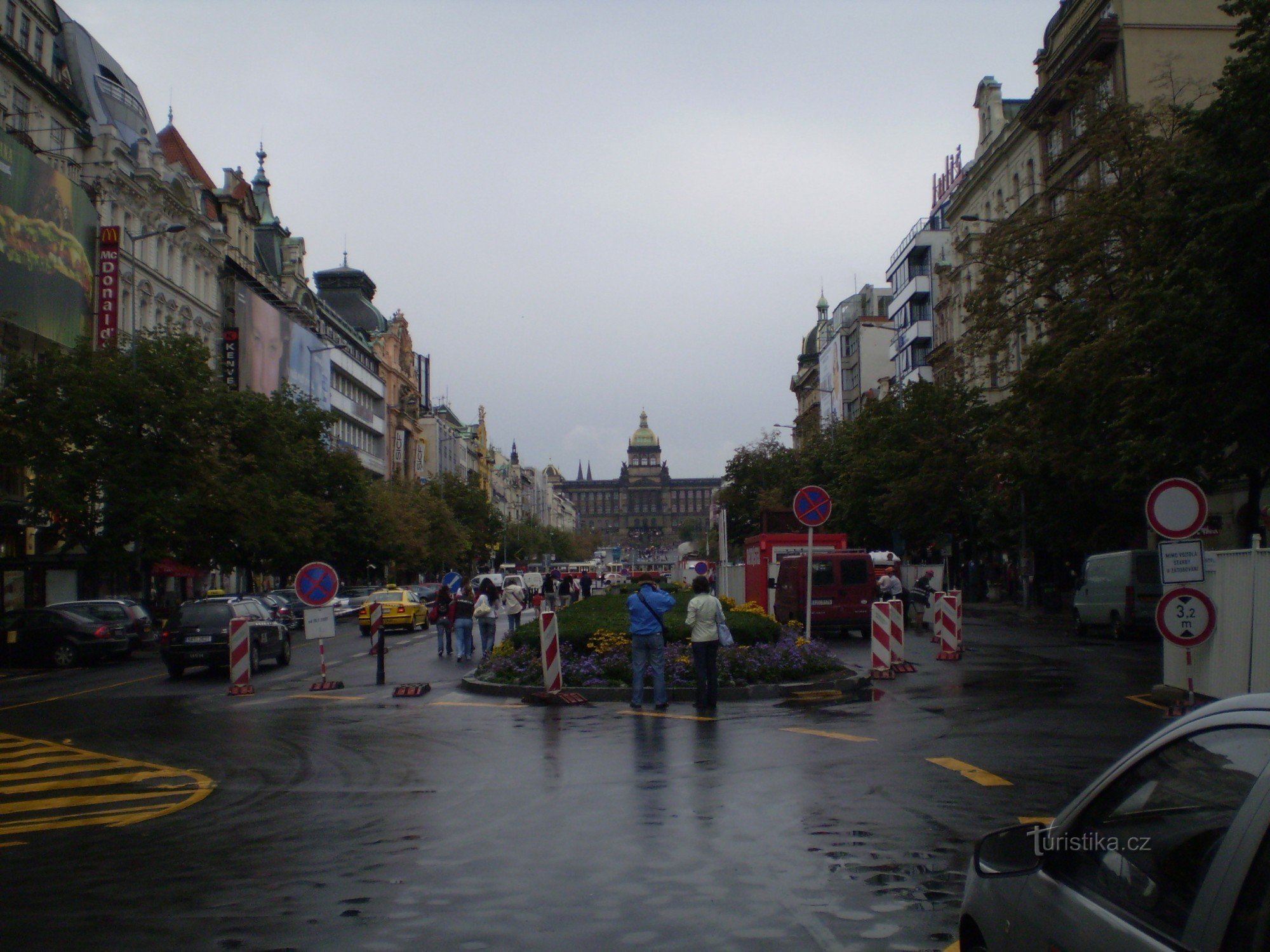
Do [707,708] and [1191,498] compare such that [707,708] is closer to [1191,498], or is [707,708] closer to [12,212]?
[1191,498]

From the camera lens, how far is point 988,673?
21.3 metres

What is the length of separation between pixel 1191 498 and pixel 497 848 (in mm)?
8900

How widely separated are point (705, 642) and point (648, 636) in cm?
84

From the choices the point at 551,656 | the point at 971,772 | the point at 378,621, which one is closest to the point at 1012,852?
the point at 971,772

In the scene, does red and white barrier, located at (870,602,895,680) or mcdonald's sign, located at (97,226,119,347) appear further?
mcdonald's sign, located at (97,226,119,347)

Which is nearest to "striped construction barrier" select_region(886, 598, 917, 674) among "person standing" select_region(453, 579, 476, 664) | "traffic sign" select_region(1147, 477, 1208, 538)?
"traffic sign" select_region(1147, 477, 1208, 538)

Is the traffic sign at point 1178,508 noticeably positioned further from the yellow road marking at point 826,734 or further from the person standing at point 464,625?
the person standing at point 464,625

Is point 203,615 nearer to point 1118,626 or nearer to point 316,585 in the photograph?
point 316,585

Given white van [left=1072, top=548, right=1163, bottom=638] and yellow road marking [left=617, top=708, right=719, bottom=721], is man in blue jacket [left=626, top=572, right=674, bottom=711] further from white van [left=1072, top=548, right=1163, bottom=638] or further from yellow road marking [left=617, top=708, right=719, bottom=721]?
white van [left=1072, top=548, right=1163, bottom=638]

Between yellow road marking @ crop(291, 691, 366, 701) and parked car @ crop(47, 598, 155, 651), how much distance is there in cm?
1453

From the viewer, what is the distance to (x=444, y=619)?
1204 inches

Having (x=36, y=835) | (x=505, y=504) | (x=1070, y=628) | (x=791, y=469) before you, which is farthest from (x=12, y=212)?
(x=505, y=504)

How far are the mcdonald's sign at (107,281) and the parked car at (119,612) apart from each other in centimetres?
1988

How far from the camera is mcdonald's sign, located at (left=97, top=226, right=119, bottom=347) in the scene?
5119 cm
